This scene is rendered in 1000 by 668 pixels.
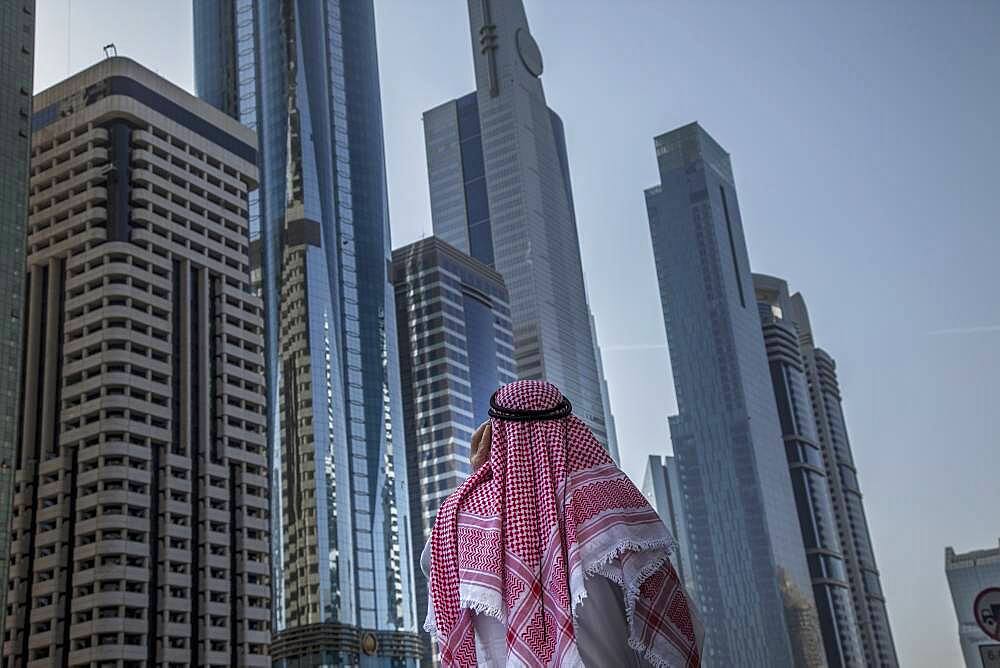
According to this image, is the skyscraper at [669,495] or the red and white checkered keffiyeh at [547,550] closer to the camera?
the red and white checkered keffiyeh at [547,550]

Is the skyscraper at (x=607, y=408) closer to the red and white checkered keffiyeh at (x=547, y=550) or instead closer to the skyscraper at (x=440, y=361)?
the skyscraper at (x=440, y=361)

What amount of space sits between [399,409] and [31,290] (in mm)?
19423

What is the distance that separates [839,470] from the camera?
100438 mm

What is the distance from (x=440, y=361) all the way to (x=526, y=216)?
1466 centimetres

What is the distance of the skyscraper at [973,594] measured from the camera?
19.7ft

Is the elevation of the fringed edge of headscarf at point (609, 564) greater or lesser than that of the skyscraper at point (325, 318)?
lesser

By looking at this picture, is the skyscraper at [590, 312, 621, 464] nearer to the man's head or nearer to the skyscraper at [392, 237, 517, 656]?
the skyscraper at [392, 237, 517, 656]

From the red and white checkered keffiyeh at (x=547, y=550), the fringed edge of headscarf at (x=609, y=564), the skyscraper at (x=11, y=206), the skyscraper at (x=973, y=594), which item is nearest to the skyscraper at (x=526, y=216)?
the skyscraper at (x=11, y=206)

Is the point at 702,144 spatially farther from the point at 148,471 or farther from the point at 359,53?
the point at 148,471

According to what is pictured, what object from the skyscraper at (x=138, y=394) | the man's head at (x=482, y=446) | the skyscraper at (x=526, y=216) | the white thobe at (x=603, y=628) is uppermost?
the skyscraper at (x=526, y=216)

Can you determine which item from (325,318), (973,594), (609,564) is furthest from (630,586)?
(325,318)

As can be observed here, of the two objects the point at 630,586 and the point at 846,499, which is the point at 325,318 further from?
the point at 846,499

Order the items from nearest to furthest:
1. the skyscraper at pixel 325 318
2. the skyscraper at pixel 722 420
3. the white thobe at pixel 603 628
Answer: the white thobe at pixel 603 628
the skyscraper at pixel 325 318
the skyscraper at pixel 722 420

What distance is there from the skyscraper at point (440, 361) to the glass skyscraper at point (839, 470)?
28057mm
